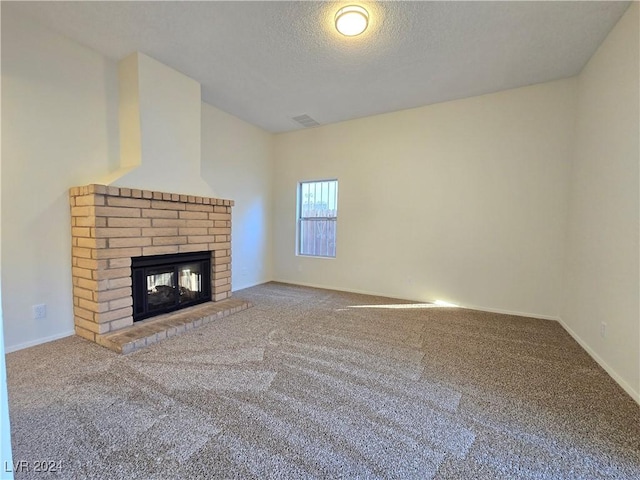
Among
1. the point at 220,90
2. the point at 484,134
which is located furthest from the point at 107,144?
the point at 484,134

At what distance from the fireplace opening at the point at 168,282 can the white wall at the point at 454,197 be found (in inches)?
79.2

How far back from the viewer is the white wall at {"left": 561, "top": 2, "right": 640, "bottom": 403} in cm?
193

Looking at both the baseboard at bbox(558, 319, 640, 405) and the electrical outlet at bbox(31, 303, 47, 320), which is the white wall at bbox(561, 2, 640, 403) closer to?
the baseboard at bbox(558, 319, 640, 405)

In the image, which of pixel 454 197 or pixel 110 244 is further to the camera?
pixel 454 197

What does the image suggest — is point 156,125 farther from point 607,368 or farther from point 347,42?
point 607,368

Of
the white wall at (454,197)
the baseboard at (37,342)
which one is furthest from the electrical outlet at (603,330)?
the baseboard at (37,342)

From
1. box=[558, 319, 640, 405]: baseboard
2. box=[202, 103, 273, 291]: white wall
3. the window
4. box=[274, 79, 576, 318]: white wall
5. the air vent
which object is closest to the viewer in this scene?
box=[558, 319, 640, 405]: baseboard

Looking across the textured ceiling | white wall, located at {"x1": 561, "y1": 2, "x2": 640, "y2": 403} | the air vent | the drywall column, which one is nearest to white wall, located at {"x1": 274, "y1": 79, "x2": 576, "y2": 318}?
the air vent

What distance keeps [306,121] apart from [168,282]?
321 cm

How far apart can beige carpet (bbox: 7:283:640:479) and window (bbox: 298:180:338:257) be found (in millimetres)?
2375

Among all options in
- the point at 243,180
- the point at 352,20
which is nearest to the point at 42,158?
the point at 243,180

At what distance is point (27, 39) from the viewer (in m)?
2.32

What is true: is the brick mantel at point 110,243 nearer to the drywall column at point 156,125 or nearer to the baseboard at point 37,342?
the baseboard at point 37,342

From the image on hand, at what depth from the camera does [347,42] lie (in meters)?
2.54
